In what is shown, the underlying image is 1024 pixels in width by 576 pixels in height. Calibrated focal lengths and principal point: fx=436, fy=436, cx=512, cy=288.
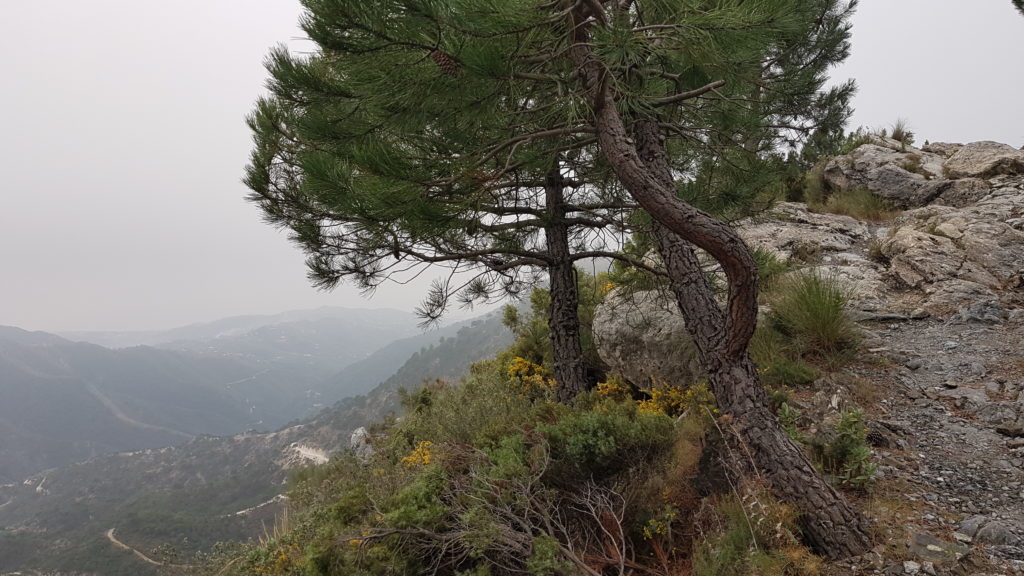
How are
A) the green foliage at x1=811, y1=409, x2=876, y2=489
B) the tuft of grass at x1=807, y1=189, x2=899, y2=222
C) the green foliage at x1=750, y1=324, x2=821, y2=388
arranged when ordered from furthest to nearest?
1. the tuft of grass at x1=807, y1=189, x2=899, y2=222
2. the green foliage at x1=750, y1=324, x2=821, y2=388
3. the green foliage at x1=811, y1=409, x2=876, y2=489

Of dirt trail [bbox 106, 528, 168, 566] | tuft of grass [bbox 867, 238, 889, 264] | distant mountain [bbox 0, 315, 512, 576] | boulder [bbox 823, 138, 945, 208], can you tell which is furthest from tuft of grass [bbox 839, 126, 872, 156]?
dirt trail [bbox 106, 528, 168, 566]

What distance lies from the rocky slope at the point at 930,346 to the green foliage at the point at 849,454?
122 millimetres

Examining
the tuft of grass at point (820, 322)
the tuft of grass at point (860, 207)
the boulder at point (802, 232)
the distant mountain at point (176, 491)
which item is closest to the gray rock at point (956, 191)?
the tuft of grass at point (860, 207)

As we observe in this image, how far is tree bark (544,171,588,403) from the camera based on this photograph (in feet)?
16.7

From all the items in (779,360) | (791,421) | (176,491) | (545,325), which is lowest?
(176,491)

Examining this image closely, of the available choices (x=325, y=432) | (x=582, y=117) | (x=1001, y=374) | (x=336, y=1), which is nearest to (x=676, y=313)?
(x=1001, y=374)

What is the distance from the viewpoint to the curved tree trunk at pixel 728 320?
2367 millimetres

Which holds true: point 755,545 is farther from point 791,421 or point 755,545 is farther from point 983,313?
point 983,313

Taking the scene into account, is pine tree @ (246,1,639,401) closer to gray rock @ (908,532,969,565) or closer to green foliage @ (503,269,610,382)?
green foliage @ (503,269,610,382)

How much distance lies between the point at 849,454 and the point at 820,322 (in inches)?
79.7

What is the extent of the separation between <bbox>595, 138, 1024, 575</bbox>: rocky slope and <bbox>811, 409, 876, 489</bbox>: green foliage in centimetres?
12

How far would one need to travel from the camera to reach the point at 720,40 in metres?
2.79

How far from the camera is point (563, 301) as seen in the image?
5.11 m

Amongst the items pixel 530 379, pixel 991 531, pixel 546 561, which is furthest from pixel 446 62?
pixel 530 379
